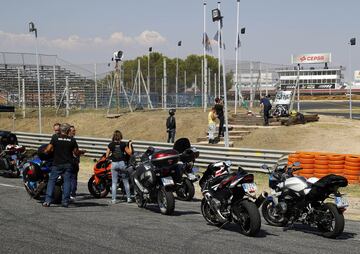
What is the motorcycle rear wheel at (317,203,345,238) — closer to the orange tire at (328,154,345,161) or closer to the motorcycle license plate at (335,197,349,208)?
the motorcycle license plate at (335,197,349,208)

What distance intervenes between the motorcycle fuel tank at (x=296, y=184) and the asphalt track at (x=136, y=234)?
746 millimetres

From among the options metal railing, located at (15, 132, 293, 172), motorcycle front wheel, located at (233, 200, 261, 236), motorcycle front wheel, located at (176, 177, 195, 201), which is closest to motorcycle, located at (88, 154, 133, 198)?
motorcycle front wheel, located at (176, 177, 195, 201)

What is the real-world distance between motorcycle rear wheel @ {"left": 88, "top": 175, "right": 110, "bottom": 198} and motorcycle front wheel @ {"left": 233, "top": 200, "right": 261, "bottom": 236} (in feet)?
16.7

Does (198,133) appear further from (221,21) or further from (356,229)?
(356,229)

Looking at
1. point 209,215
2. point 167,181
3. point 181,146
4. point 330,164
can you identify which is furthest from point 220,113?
point 209,215

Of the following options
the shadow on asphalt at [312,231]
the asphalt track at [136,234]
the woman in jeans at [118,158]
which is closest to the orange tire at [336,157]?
the asphalt track at [136,234]

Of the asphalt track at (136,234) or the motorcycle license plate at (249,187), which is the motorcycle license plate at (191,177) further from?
the motorcycle license plate at (249,187)

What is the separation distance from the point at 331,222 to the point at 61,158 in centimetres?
562

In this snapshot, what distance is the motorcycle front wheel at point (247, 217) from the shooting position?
8.59 metres

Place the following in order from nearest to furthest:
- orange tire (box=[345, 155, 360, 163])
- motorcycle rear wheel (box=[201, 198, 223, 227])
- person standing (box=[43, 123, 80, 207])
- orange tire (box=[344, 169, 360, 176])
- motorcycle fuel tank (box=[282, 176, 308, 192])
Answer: motorcycle fuel tank (box=[282, 176, 308, 192]) < motorcycle rear wheel (box=[201, 198, 223, 227]) < person standing (box=[43, 123, 80, 207]) < orange tire (box=[345, 155, 360, 163]) < orange tire (box=[344, 169, 360, 176])

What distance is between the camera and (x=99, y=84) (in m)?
40.2

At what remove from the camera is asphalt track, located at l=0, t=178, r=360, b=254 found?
311 inches

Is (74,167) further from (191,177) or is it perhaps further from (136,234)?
(136,234)

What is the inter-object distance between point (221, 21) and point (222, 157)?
5.13 meters
